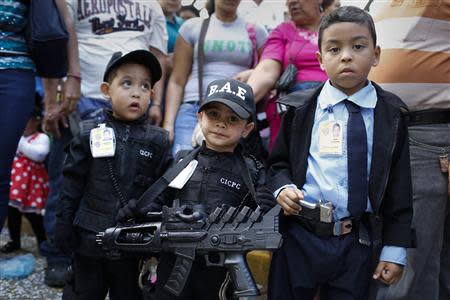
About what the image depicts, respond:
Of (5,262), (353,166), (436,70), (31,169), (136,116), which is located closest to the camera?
(353,166)

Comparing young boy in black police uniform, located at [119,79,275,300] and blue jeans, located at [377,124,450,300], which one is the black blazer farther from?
blue jeans, located at [377,124,450,300]

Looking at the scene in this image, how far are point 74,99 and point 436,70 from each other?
1.96 m

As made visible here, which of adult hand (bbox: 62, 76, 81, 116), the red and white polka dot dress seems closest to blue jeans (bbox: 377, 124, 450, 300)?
adult hand (bbox: 62, 76, 81, 116)

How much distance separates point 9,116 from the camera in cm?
271

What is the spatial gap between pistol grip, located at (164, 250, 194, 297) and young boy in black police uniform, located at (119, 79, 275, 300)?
118 mm

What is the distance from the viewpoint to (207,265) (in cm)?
224

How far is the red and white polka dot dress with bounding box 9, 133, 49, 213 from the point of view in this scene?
4391 millimetres

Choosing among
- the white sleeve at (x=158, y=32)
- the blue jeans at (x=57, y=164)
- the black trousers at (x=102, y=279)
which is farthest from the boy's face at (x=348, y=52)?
the white sleeve at (x=158, y=32)

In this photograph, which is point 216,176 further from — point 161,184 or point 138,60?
point 138,60

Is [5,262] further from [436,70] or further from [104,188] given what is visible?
[436,70]

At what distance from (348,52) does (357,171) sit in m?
0.47

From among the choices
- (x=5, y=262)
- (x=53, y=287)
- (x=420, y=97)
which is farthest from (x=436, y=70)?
(x=5, y=262)

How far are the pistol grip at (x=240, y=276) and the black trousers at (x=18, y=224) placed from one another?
2.79m

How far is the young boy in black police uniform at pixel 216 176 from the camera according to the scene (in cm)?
235
